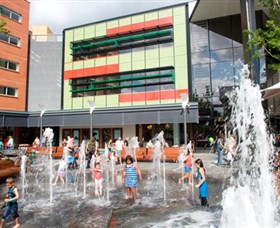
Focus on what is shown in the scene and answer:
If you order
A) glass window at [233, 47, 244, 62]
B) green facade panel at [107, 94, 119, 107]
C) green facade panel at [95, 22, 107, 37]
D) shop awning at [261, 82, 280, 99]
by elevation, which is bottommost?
shop awning at [261, 82, 280, 99]

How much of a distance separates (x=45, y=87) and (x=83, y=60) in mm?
5862

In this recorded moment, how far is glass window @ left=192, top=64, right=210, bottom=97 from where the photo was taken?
25500 millimetres

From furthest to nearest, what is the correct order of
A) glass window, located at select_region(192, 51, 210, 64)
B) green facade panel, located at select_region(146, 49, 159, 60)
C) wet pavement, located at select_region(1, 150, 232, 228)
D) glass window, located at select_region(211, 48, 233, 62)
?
green facade panel, located at select_region(146, 49, 159, 60) → glass window, located at select_region(192, 51, 210, 64) → glass window, located at select_region(211, 48, 233, 62) → wet pavement, located at select_region(1, 150, 232, 228)

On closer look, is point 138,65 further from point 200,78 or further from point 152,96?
point 200,78

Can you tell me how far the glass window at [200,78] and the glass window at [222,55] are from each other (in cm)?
99

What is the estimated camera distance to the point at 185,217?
18.7ft

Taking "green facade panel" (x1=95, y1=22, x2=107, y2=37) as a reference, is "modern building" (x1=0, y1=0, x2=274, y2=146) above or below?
below

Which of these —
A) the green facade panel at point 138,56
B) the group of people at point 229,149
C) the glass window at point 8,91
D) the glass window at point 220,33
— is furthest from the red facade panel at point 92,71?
the group of people at point 229,149

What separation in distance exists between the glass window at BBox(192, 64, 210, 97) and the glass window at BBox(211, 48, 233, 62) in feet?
3.25

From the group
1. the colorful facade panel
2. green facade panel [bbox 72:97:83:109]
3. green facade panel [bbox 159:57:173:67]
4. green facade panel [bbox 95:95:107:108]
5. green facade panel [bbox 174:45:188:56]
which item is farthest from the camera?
green facade panel [bbox 72:97:83:109]

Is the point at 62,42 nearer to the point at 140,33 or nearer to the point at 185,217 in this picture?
the point at 140,33

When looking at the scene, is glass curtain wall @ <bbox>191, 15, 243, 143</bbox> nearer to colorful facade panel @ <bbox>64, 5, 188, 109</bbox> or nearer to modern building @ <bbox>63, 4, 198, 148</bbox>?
modern building @ <bbox>63, 4, 198, 148</bbox>

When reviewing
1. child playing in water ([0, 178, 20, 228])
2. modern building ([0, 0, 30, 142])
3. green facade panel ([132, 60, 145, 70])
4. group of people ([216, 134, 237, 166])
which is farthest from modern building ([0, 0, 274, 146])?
child playing in water ([0, 178, 20, 228])

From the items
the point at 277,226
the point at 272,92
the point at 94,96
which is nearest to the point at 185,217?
the point at 277,226
